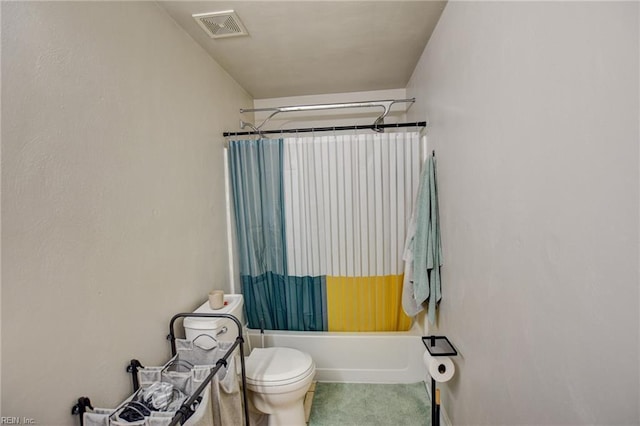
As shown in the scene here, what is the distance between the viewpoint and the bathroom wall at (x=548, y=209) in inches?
22.0

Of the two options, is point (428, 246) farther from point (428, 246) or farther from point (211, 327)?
point (211, 327)

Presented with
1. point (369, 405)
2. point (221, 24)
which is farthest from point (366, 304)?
point (221, 24)

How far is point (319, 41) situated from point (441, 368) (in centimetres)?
209

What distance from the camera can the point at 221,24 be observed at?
1564 millimetres

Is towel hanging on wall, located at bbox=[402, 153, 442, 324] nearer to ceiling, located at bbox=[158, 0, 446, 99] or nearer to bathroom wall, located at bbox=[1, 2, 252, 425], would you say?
ceiling, located at bbox=[158, 0, 446, 99]

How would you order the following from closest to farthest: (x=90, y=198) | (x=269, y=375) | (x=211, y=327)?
1. (x=90, y=198)
2. (x=211, y=327)
3. (x=269, y=375)

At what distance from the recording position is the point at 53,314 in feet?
2.82

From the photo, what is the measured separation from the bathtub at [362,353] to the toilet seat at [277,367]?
39 centimetres

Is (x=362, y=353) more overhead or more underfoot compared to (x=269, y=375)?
more underfoot

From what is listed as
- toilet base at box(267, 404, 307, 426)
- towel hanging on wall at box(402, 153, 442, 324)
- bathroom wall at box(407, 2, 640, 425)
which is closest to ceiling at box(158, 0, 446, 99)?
bathroom wall at box(407, 2, 640, 425)

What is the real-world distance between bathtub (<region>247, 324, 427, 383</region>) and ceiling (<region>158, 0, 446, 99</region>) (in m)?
2.08

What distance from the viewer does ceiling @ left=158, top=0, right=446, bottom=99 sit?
1466 mm

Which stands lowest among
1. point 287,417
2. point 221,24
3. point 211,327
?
point 287,417

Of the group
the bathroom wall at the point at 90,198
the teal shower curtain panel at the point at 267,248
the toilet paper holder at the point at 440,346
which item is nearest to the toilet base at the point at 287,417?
the teal shower curtain panel at the point at 267,248
